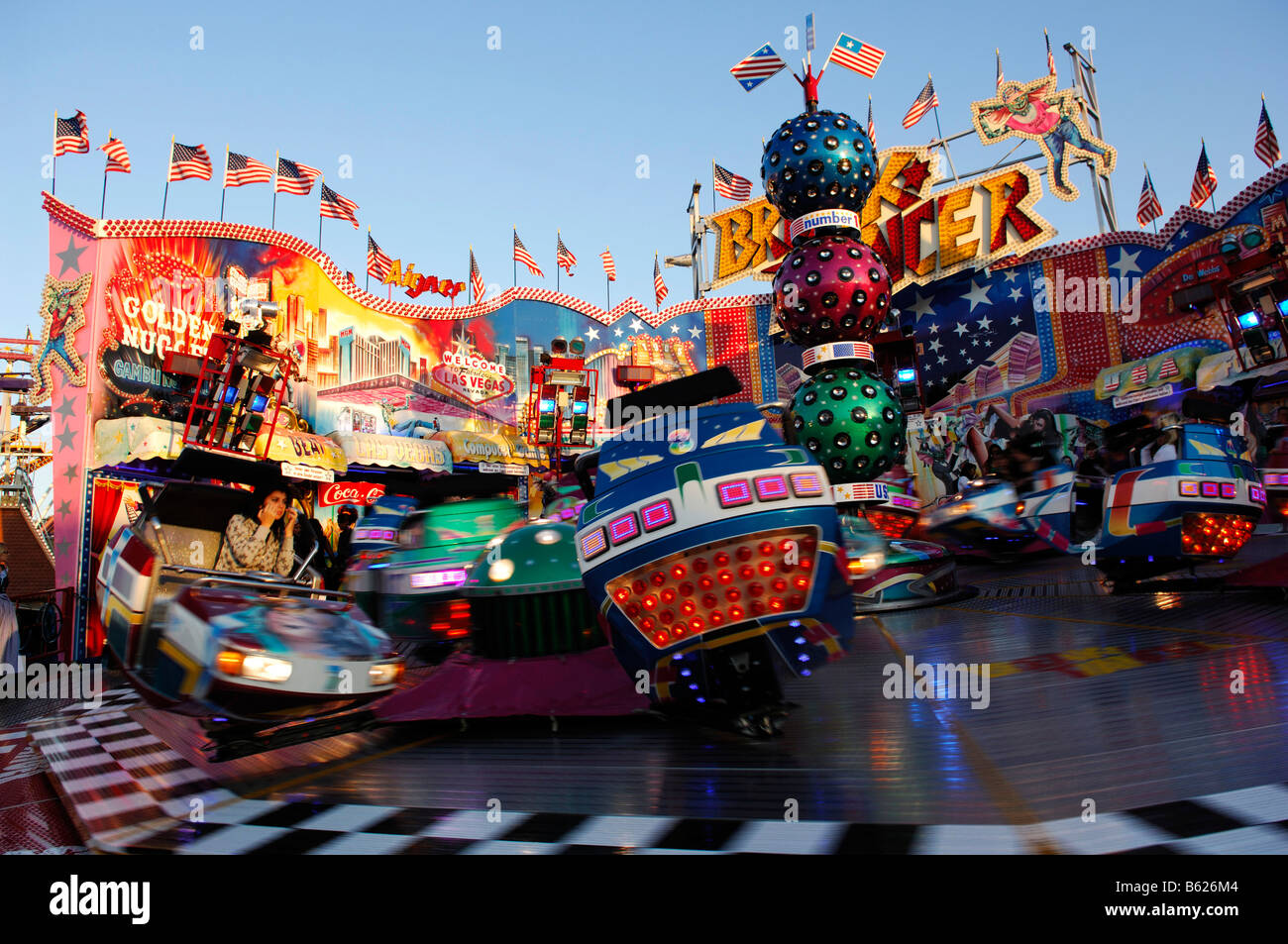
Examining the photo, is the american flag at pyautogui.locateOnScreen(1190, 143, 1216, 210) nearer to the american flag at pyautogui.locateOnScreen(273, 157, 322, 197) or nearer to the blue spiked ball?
the blue spiked ball

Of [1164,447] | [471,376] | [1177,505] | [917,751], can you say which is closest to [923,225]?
[471,376]

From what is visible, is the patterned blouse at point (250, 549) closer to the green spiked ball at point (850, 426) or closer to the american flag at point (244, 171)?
the green spiked ball at point (850, 426)

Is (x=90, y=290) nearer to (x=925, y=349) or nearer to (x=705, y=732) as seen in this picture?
(x=705, y=732)

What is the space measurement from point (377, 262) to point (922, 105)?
16704mm

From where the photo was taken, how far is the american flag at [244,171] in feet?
49.4

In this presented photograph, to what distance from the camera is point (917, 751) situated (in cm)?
249

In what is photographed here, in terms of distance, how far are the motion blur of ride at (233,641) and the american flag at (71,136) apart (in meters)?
14.0

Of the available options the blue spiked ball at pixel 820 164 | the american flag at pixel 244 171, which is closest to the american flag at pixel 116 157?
the american flag at pixel 244 171

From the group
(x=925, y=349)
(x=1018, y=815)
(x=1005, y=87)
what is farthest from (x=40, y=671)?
(x=1005, y=87)

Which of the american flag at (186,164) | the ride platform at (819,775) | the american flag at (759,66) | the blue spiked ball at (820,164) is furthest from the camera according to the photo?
the american flag at (186,164)

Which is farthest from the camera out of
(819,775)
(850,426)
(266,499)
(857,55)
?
(857,55)

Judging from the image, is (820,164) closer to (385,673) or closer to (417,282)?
(385,673)

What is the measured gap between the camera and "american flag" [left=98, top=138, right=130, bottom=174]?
539 inches

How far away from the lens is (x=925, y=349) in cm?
1881
